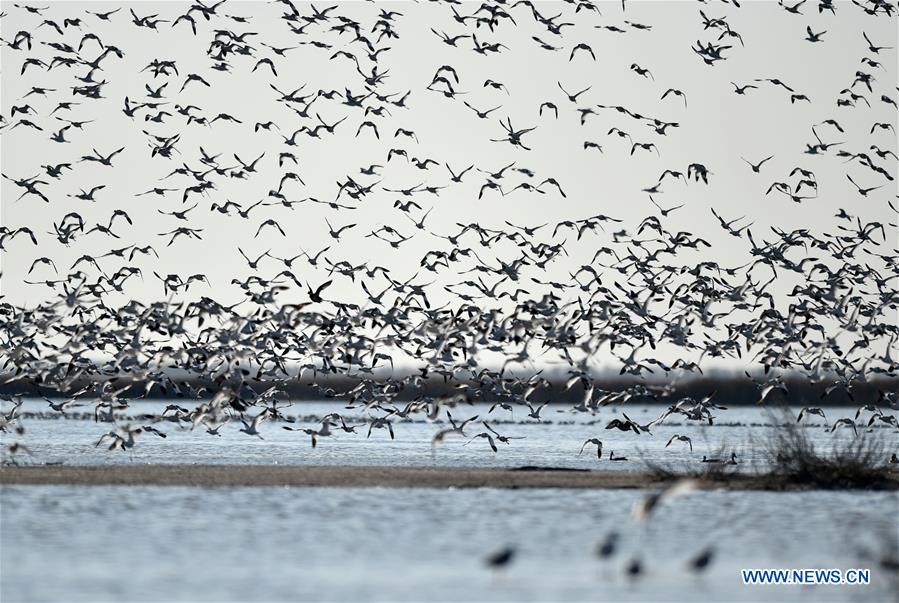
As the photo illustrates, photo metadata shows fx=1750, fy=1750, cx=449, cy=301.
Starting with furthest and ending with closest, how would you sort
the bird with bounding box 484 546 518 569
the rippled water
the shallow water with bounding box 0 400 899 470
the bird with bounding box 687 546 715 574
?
the shallow water with bounding box 0 400 899 470 < the bird with bounding box 687 546 715 574 < the bird with bounding box 484 546 518 569 < the rippled water

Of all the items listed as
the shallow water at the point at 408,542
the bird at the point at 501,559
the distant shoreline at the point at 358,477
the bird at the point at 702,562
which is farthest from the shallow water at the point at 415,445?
the bird at the point at 501,559

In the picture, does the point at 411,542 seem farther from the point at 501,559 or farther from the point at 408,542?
the point at 501,559

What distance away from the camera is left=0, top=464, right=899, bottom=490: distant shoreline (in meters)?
40.6

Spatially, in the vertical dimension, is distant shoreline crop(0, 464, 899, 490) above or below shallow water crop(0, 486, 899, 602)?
above

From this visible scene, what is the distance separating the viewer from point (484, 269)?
4328cm

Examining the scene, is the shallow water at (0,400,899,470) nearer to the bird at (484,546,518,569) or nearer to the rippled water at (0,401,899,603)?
the rippled water at (0,401,899,603)

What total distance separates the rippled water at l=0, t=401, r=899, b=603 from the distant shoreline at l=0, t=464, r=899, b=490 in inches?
41.4

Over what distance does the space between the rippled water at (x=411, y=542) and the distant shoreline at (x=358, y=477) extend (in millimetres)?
1052

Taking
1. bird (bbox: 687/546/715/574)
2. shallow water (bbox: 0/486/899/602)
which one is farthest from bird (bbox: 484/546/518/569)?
bird (bbox: 687/546/715/574)

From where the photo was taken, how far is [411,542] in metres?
31.5

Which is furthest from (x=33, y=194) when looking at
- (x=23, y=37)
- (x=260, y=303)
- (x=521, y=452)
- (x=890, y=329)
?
(x=890, y=329)

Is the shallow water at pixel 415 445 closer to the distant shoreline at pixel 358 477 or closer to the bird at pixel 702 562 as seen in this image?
the distant shoreline at pixel 358 477

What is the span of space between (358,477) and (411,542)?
36.7 ft

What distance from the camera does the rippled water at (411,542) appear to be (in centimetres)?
2662
